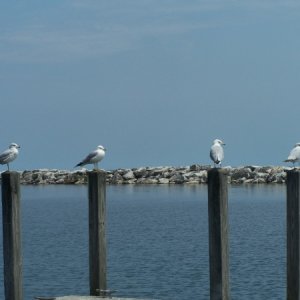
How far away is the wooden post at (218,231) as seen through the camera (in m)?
15.3

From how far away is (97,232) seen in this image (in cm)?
1720

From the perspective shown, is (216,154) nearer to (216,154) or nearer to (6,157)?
(216,154)

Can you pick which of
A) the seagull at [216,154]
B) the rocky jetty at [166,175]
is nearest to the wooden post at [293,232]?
the seagull at [216,154]

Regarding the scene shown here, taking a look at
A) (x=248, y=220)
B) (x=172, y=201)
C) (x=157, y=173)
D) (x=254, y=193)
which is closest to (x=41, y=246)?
(x=248, y=220)

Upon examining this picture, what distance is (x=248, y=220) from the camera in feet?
190

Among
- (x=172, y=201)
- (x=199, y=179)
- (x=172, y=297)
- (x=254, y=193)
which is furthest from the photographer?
(x=199, y=179)

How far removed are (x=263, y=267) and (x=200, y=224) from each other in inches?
922

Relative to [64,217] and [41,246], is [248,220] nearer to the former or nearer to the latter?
[64,217]

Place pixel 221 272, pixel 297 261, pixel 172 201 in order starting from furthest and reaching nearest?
pixel 172 201, pixel 297 261, pixel 221 272

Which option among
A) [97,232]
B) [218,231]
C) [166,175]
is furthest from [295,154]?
[166,175]

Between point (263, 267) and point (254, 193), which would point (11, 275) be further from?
point (254, 193)

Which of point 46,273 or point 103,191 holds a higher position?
point 103,191

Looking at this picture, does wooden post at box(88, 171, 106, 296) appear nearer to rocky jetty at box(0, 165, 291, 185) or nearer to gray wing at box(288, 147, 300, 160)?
gray wing at box(288, 147, 300, 160)

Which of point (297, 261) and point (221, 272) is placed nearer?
point (221, 272)
